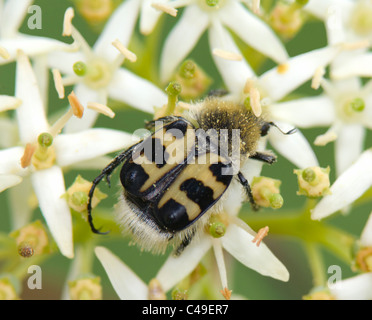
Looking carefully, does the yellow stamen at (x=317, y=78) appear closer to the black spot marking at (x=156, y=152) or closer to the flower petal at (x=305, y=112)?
the flower petal at (x=305, y=112)

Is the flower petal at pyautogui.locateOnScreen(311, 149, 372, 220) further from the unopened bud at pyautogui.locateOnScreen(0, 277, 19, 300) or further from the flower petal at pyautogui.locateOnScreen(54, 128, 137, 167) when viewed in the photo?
the unopened bud at pyautogui.locateOnScreen(0, 277, 19, 300)

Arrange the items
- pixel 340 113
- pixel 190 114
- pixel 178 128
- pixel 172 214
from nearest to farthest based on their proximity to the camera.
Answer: pixel 172 214 → pixel 178 128 → pixel 190 114 → pixel 340 113

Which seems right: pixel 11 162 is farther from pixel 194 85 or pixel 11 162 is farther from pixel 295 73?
pixel 295 73

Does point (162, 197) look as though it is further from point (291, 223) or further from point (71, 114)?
point (291, 223)

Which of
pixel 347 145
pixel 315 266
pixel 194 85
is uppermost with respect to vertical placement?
pixel 194 85

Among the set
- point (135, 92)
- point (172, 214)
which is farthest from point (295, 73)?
point (172, 214)
